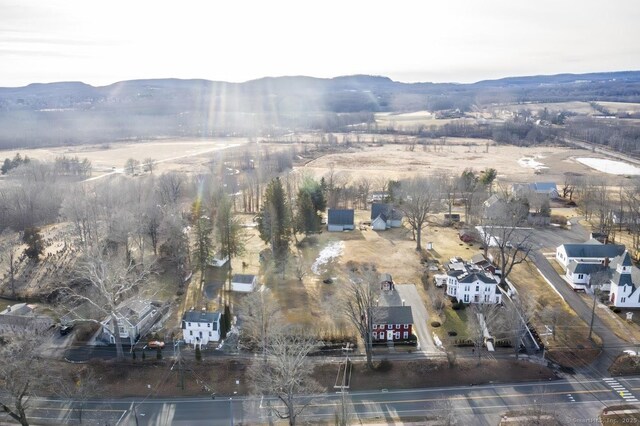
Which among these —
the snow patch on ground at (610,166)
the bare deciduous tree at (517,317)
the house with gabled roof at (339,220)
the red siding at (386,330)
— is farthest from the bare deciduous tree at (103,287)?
the snow patch on ground at (610,166)

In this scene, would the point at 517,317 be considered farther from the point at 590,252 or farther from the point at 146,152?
the point at 146,152

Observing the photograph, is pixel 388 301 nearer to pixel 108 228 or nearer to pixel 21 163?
pixel 108 228

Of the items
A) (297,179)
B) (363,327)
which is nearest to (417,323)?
(363,327)

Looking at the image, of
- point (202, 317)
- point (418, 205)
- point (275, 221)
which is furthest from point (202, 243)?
point (418, 205)

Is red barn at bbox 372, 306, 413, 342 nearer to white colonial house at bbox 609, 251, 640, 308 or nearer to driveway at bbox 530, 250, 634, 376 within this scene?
driveway at bbox 530, 250, 634, 376

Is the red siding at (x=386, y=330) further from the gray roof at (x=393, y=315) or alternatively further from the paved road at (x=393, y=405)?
the paved road at (x=393, y=405)

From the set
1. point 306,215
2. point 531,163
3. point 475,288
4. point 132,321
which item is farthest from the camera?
point 531,163
